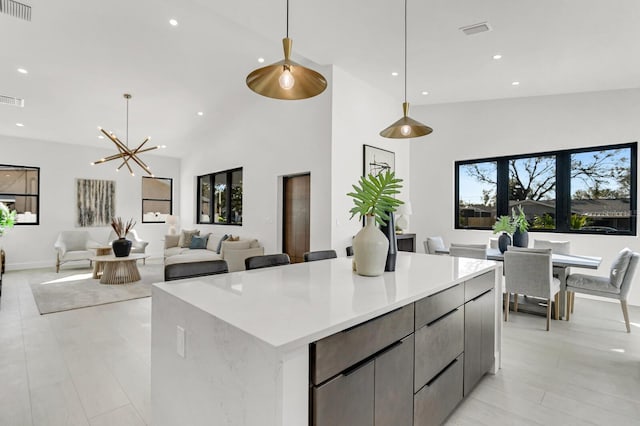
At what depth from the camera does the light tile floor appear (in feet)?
6.66

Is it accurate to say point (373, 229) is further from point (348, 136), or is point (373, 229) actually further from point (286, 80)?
point (348, 136)

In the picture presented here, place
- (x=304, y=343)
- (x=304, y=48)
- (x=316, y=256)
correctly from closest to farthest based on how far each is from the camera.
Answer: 1. (x=304, y=343)
2. (x=316, y=256)
3. (x=304, y=48)

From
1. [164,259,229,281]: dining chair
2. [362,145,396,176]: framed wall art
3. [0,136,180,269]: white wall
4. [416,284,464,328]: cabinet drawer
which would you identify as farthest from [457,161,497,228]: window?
[0,136,180,269]: white wall

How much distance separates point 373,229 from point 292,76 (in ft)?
3.34

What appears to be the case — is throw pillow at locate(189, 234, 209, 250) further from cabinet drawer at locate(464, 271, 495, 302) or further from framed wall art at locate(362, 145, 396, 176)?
cabinet drawer at locate(464, 271, 495, 302)

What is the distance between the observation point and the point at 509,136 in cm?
558

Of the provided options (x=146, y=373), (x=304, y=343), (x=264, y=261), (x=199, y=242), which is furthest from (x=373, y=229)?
(x=199, y=242)

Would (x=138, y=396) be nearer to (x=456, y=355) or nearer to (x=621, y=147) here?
(x=456, y=355)

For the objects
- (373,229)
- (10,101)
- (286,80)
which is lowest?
(373,229)

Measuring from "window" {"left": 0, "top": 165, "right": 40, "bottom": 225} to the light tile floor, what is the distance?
467 cm

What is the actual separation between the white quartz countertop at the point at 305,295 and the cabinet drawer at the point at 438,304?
0.05 m

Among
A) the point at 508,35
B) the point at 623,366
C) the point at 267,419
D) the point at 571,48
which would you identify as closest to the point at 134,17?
the point at 508,35

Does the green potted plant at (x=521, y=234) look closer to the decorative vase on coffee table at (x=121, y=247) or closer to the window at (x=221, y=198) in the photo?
the window at (x=221, y=198)

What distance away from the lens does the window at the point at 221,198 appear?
732 centimetres
